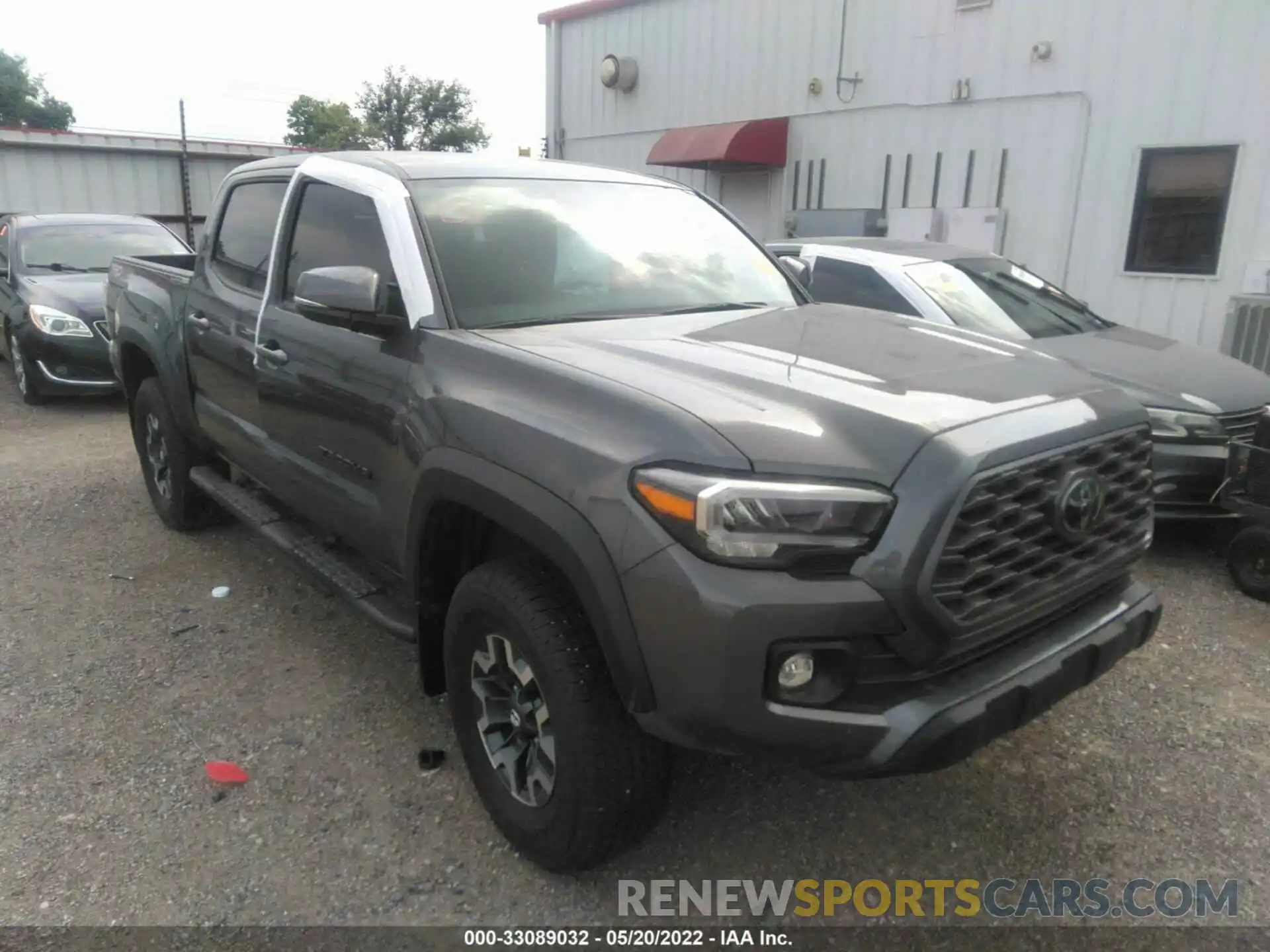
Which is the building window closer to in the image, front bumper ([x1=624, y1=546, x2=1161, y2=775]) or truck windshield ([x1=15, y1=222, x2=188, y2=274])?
front bumper ([x1=624, y1=546, x2=1161, y2=775])

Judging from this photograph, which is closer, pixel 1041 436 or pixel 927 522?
pixel 927 522

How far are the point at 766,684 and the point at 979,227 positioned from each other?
9247 mm

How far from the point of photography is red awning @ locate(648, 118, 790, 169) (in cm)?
1188

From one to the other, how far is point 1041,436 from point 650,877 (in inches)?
60.7

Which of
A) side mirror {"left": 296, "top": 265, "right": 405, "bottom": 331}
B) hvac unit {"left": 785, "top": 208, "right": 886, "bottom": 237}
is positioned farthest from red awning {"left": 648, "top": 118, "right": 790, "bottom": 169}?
side mirror {"left": 296, "top": 265, "right": 405, "bottom": 331}

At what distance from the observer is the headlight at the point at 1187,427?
4691 mm

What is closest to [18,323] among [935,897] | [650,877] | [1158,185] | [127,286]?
[127,286]

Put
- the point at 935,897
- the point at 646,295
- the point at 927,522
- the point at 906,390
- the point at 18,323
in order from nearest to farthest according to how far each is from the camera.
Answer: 1. the point at 927,522
2. the point at 906,390
3. the point at 935,897
4. the point at 646,295
5. the point at 18,323

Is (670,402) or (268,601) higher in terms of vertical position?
(670,402)

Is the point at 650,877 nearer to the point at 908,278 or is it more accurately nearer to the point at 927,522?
the point at 927,522

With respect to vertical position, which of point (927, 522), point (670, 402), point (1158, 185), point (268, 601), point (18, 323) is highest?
point (1158, 185)

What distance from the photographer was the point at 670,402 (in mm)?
2182

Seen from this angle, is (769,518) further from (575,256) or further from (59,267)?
(59,267)

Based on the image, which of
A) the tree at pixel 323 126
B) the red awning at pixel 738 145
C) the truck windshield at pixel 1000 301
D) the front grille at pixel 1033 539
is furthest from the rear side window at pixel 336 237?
the tree at pixel 323 126
